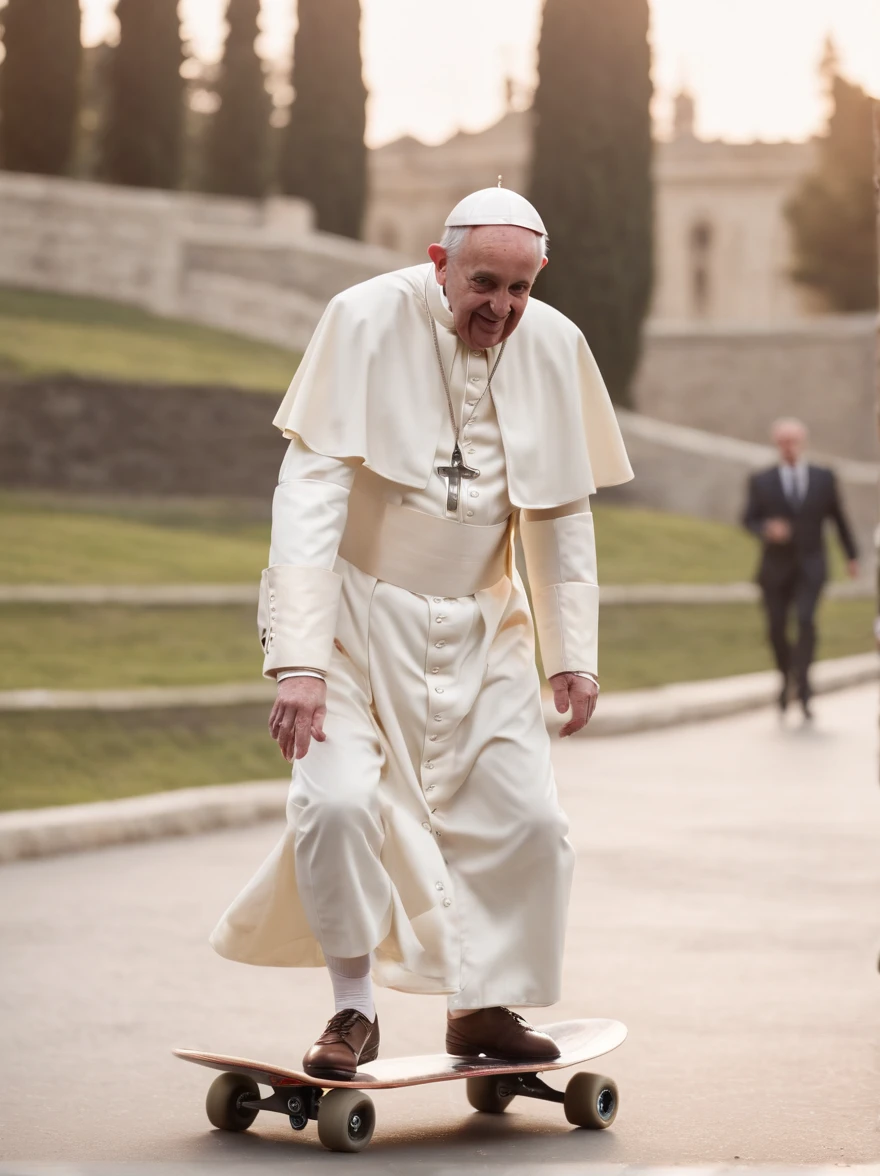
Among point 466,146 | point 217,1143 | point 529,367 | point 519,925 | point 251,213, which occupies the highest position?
point 466,146

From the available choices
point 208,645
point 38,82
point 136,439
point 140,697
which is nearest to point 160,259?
point 38,82

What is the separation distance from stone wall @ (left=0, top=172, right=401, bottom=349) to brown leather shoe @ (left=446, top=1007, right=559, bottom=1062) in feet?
96.9

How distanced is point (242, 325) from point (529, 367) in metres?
30.1

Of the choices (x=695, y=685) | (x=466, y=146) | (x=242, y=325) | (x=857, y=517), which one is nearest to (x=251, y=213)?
(x=242, y=325)

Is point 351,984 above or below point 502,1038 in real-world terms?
above

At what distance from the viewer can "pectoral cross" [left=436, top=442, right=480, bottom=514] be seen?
4.80 meters

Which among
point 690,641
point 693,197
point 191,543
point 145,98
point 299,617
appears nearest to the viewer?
point 299,617

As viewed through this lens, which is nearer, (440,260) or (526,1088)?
(440,260)

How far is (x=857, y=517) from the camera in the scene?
31625 millimetres

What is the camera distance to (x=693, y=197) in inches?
3150

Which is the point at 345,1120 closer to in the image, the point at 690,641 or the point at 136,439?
the point at 690,641

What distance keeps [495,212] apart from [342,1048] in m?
1.85

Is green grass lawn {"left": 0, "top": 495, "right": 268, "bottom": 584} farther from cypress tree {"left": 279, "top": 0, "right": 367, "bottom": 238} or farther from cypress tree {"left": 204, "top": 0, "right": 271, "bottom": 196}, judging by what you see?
cypress tree {"left": 204, "top": 0, "right": 271, "bottom": 196}

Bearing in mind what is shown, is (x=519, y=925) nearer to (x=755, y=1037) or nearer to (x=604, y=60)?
(x=755, y=1037)
